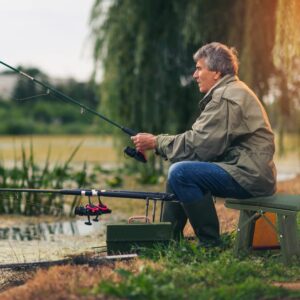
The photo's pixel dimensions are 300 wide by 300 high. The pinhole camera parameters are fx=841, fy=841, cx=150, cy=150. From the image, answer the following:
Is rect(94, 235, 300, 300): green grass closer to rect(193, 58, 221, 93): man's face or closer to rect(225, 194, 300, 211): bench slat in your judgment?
rect(225, 194, 300, 211): bench slat

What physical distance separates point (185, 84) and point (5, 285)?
7.37m

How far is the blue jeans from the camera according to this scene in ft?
16.3

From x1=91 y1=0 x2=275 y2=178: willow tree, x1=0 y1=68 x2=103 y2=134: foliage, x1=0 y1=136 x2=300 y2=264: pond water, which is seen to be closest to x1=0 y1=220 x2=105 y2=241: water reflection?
x1=0 y1=136 x2=300 y2=264: pond water

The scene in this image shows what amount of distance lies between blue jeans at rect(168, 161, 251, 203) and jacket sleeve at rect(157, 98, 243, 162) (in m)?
0.08

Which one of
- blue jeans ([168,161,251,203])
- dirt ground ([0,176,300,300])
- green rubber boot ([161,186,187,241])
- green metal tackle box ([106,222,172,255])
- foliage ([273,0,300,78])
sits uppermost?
foliage ([273,0,300,78])

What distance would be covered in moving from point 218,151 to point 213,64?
560 mm

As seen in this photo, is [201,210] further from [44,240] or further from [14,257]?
[44,240]

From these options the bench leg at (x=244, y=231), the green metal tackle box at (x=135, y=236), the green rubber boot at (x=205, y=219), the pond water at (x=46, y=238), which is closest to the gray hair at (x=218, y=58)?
the green rubber boot at (x=205, y=219)

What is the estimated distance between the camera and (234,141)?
5.10 meters

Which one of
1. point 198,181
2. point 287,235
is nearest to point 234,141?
point 198,181

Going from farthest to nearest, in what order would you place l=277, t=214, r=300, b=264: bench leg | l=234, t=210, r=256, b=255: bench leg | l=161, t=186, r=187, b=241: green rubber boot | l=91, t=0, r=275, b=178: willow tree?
l=91, t=0, r=275, b=178: willow tree, l=161, t=186, r=187, b=241: green rubber boot, l=234, t=210, r=256, b=255: bench leg, l=277, t=214, r=300, b=264: bench leg

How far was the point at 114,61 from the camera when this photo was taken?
12.1 meters

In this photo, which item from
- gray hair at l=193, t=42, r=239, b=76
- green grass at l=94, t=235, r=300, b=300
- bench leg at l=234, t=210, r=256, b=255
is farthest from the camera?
bench leg at l=234, t=210, r=256, b=255

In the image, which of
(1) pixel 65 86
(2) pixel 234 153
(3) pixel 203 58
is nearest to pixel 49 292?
(2) pixel 234 153
